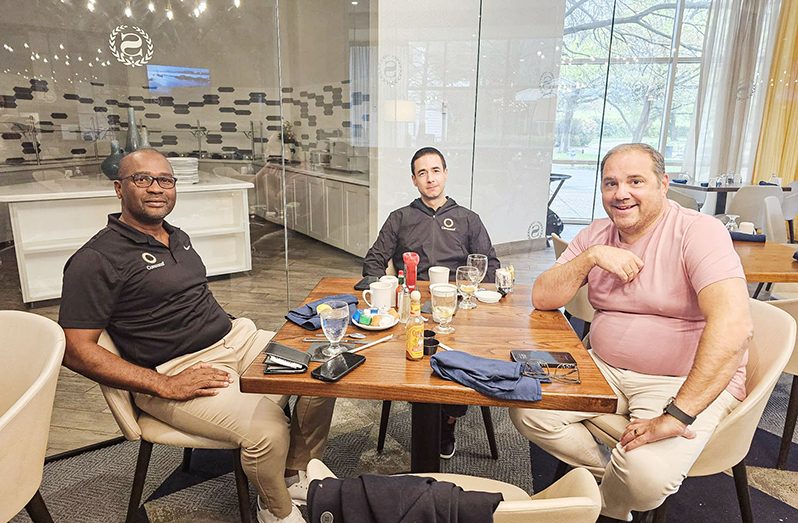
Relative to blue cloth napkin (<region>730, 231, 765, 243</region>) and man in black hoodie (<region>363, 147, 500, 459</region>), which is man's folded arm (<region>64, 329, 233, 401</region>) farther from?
blue cloth napkin (<region>730, 231, 765, 243</region>)

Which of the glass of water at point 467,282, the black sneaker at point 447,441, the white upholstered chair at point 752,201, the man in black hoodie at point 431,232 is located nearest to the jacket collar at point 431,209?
the man in black hoodie at point 431,232

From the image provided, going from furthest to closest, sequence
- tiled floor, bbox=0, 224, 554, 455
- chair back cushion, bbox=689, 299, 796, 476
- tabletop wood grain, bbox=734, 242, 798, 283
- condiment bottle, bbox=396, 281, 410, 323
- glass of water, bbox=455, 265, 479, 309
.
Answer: tiled floor, bbox=0, 224, 554, 455, tabletop wood grain, bbox=734, 242, 798, 283, glass of water, bbox=455, 265, 479, 309, condiment bottle, bbox=396, 281, 410, 323, chair back cushion, bbox=689, 299, 796, 476

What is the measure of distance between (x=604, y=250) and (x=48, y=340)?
166 cm

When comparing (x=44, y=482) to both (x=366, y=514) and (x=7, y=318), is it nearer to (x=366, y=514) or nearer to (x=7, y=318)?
(x=7, y=318)

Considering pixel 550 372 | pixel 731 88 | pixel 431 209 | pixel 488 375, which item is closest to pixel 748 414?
pixel 550 372

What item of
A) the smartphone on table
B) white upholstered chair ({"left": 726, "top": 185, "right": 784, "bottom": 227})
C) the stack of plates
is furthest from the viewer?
white upholstered chair ({"left": 726, "top": 185, "right": 784, "bottom": 227})

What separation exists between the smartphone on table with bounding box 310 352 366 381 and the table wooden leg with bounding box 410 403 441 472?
346 millimetres

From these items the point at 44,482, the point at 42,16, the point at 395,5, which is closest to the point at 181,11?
the point at 42,16

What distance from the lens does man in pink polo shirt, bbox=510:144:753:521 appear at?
1384mm

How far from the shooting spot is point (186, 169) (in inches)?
141

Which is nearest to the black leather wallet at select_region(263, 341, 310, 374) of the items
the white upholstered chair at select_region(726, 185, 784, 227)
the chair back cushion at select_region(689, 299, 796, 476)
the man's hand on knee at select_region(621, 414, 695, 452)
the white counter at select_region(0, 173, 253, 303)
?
the man's hand on knee at select_region(621, 414, 695, 452)

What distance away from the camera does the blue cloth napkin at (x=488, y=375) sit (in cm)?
Result: 123

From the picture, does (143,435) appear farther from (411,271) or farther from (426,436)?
(411,271)

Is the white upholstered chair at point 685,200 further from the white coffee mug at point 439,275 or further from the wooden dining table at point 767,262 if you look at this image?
the white coffee mug at point 439,275
